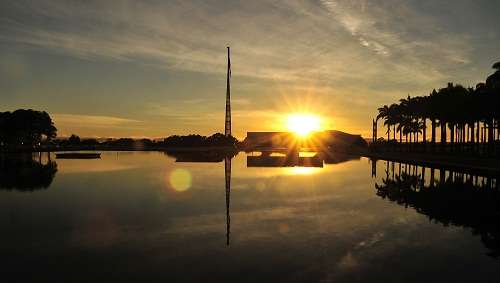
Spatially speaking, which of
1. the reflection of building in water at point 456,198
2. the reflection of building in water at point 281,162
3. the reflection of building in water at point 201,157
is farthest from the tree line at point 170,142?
the reflection of building in water at point 456,198

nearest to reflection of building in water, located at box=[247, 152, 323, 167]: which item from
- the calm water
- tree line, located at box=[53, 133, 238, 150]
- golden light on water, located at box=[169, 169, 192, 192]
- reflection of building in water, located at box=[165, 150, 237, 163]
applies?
reflection of building in water, located at box=[165, 150, 237, 163]

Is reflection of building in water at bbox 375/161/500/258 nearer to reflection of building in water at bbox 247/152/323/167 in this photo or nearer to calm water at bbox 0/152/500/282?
calm water at bbox 0/152/500/282

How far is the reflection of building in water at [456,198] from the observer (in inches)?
562

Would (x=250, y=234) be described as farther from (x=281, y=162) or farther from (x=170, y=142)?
(x=170, y=142)

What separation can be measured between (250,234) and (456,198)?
13153 mm

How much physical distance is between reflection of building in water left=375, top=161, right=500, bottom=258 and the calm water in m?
0.09

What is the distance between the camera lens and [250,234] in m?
12.8

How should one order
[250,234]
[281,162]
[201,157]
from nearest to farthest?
[250,234]
[281,162]
[201,157]

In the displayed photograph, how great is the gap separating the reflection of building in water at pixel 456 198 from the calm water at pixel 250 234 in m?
0.09

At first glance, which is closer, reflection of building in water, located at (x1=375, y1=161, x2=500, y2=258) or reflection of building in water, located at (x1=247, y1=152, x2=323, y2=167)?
reflection of building in water, located at (x1=375, y1=161, x2=500, y2=258)

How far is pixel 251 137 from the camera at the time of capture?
498ft

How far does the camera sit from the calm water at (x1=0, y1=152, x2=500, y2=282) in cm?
925

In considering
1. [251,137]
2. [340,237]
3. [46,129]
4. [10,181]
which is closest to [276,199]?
[340,237]

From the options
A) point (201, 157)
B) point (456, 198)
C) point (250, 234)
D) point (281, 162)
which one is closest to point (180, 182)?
point (250, 234)
